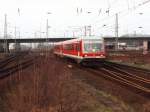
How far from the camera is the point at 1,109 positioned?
11781 mm

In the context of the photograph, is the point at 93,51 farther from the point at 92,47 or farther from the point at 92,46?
the point at 92,46

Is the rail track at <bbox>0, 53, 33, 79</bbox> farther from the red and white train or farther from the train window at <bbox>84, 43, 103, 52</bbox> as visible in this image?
the train window at <bbox>84, 43, 103, 52</bbox>

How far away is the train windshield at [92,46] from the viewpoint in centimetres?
3234

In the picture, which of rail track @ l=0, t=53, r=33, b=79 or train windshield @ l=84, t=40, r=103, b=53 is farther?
train windshield @ l=84, t=40, r=103, b=53

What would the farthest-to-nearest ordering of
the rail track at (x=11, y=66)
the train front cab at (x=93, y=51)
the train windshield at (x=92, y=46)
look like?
1. the train windshield at (x=92, y=46)
2. the train front cab at (x=93, y=51)
3. the rail track at (x=11, y=66)

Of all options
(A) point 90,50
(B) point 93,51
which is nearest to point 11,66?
(A) point 90,50

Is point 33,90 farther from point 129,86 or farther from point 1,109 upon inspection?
point 129,86

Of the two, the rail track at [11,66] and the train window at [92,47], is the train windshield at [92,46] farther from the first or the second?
the rail track at [11,66]

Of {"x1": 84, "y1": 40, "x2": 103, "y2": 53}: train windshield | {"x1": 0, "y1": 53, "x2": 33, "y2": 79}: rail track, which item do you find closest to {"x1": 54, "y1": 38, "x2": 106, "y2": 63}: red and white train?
{"x1": 84, "y1": 40, "x2": 103, "y2": 53}: train windshield

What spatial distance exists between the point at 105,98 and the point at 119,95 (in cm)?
102

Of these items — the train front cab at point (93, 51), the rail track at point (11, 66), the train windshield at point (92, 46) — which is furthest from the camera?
the train windshield at point (92, 46)

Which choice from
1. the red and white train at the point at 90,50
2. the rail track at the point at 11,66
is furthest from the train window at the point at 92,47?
the rail track at the point at 11,66

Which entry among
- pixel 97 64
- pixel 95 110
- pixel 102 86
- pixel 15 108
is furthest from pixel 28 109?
pixel 97 64

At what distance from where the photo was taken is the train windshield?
106ft
